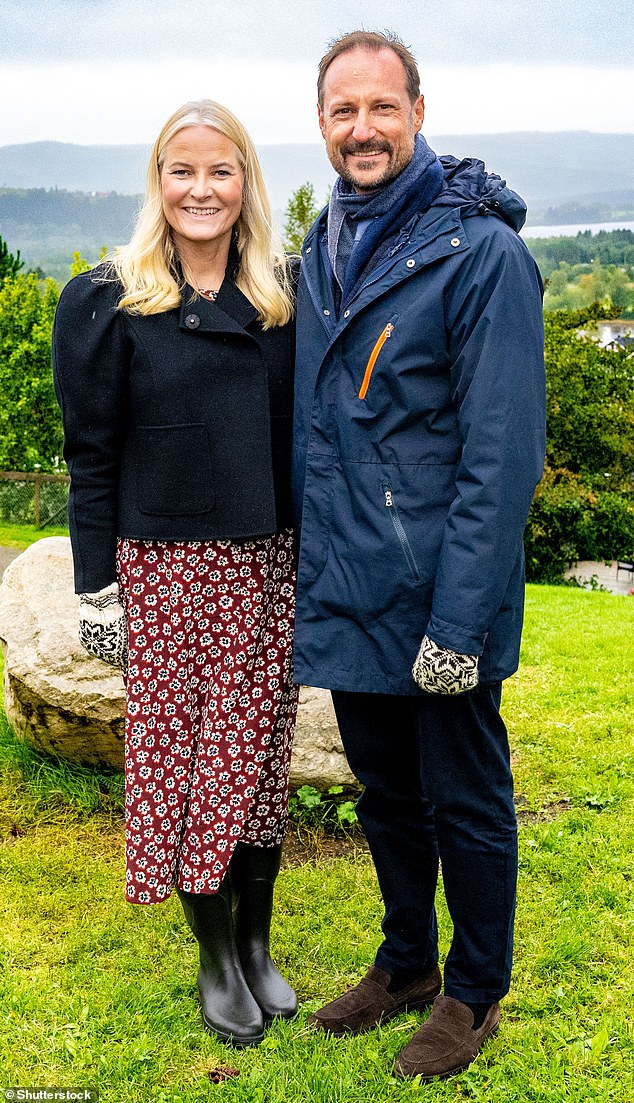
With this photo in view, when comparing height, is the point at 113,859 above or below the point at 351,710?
below

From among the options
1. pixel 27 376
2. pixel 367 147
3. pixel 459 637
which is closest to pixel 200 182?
pixel 367 147

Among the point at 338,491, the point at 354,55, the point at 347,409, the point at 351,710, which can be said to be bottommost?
the point at 351,710

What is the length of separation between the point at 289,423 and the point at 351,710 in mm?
734

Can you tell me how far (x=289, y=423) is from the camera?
8.97 ft

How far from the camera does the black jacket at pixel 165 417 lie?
258 centimetres

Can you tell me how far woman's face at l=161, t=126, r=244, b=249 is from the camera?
2.54 m

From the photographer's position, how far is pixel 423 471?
7.66ft

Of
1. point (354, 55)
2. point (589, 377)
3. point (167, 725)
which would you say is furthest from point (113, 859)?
point (589, 377)

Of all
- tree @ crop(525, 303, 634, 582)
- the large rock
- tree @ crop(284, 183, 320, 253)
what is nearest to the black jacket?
the large rock

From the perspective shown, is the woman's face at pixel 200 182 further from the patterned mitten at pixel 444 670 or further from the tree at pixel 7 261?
the tree at pixel 7 261

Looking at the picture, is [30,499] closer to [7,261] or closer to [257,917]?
[7,261]

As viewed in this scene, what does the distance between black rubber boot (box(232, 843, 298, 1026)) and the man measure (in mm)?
484

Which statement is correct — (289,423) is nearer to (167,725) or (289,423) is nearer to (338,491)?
(338,491)

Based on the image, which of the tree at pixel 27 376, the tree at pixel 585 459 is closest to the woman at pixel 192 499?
the tree at pixel 27 376
